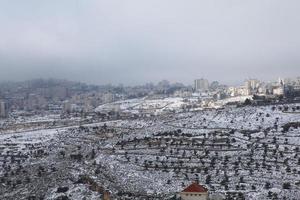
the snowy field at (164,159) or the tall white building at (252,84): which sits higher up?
the tall white building at (252,84)

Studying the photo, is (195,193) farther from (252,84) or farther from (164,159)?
(252,84)

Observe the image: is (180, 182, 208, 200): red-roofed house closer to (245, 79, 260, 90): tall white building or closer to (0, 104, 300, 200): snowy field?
(0, 104, 300, 200): snowy field

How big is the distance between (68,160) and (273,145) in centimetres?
1962

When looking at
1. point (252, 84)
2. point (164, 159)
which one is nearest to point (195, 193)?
point (164, 159)

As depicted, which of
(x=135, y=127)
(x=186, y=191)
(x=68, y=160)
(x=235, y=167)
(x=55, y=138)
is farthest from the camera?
(x=135, y=127)

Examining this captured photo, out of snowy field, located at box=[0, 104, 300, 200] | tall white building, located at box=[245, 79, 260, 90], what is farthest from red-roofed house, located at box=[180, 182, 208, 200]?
tall white building, located at box=[245, 79, 260, 90]

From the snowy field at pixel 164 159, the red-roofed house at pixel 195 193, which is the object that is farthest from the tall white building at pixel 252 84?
the red-roofed house at pixel 195 193

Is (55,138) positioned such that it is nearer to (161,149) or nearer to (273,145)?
(161,149)

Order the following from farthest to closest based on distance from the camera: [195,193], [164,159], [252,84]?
1. [252,84]
2. [164,159]
3. [195,193]

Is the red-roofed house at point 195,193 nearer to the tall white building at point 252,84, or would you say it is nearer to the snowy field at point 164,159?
the snowy field at point 164,159

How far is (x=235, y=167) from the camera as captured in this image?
149 ft

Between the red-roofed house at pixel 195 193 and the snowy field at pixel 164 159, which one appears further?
the snowy field at pixel 164 159

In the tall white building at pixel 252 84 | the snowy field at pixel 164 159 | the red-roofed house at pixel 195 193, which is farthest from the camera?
the tall white building at pixel 252 84

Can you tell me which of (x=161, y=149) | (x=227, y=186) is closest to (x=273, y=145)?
(x=161, y=149)
